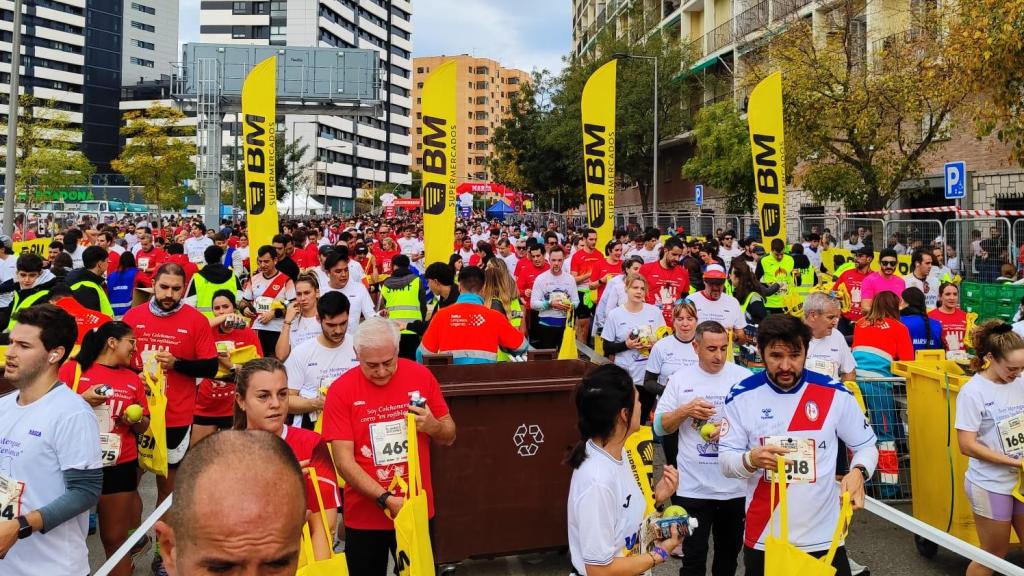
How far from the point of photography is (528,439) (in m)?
5.70

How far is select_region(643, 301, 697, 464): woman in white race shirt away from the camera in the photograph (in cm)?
668

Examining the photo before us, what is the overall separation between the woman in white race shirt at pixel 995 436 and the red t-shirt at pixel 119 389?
5.07 metres

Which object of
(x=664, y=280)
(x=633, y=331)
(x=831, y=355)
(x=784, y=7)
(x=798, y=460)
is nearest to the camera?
(x=798, y=460)

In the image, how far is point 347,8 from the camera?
106438 mm

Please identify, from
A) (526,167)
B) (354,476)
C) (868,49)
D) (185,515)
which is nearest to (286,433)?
(354,476)

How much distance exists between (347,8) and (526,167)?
64927mm

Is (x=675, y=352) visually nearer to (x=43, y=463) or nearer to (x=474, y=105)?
(x=43, y=463)

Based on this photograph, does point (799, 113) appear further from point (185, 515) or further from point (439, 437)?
point (185, 515)

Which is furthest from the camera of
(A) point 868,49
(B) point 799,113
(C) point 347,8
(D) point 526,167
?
(C) point 347,8

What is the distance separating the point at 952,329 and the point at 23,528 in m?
8.83

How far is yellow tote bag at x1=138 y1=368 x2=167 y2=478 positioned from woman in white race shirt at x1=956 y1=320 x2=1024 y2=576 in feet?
16.4

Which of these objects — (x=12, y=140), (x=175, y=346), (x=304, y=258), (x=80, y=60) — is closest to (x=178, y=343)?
(x=175, y=346)

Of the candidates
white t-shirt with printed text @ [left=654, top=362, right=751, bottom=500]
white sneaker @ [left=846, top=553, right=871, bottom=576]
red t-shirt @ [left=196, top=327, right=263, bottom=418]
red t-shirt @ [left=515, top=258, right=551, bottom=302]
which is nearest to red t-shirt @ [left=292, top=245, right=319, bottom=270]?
red t-shirt @ [left=515, top=258, right=551, bottom=302]

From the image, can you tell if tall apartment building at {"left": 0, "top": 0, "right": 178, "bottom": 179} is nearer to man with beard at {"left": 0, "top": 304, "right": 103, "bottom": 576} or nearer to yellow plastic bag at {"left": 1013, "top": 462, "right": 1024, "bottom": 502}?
man with beard at {"left": 0, "top": 304, "right": 103, "bottom": 576}
